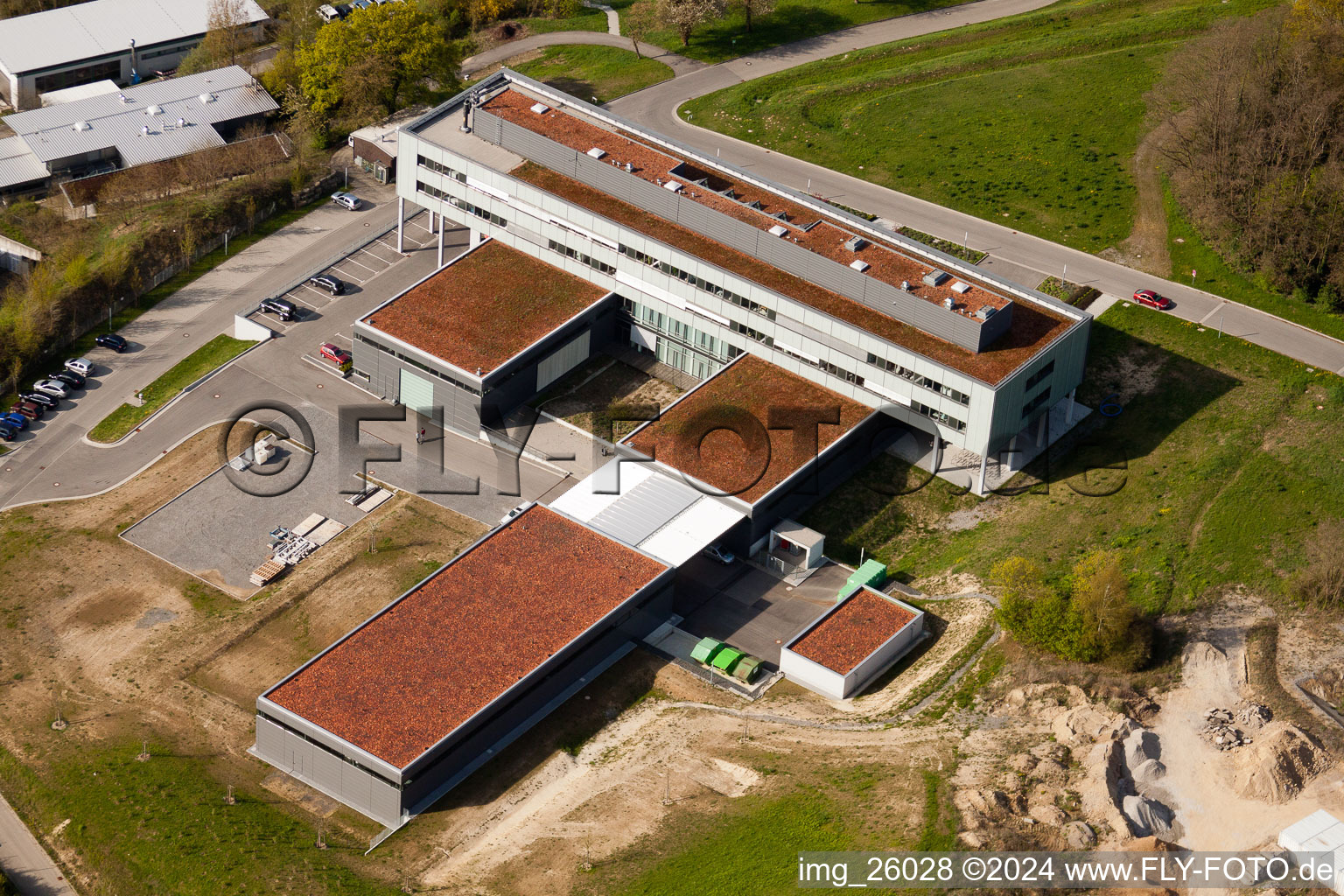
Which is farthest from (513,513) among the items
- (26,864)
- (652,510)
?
(26,864)

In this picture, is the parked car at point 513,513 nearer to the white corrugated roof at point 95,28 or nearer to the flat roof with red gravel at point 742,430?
the flat roof with red gravel at point 742,430

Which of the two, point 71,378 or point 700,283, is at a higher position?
point 700,283

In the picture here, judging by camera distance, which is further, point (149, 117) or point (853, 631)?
point (149, 117)

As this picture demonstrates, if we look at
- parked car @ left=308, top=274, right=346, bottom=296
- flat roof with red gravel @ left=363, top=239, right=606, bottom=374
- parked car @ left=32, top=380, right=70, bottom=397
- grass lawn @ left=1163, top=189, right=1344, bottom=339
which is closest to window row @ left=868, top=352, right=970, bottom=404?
flat roof with red gravel @ left=363, top=239, right=606, bottom=374

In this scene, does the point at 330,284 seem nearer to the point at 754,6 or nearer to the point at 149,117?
the point at 149,117

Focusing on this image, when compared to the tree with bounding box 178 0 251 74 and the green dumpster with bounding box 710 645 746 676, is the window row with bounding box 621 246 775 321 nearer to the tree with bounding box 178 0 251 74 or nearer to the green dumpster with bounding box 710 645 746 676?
the green dumpster with bounding box 710 645 746 676
